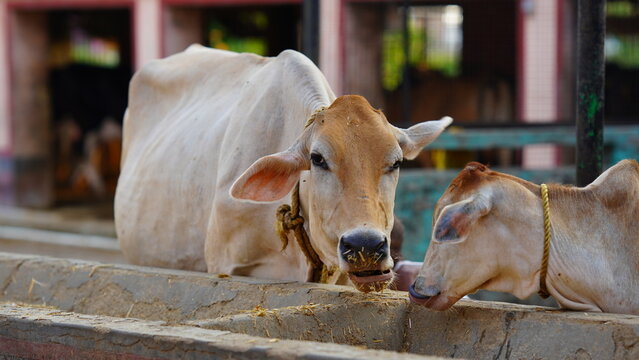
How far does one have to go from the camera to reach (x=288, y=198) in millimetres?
5816

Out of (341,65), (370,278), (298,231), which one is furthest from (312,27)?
(341,65)

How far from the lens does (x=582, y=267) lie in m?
4.68

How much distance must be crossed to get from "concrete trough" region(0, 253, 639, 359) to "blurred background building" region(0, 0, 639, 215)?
5287 mm

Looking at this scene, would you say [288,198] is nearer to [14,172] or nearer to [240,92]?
[240,92]

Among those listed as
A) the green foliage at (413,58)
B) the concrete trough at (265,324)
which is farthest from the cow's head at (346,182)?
the green foliage at (413,58)

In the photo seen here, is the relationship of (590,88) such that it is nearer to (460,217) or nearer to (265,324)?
(460,217)

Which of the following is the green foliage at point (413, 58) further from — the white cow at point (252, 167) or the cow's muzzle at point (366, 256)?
the cow's muzzle at point (366, 256)

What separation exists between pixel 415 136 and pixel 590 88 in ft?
3.26

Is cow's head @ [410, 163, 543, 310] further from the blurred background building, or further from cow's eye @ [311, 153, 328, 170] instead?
the blurred background building

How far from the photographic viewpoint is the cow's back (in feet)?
19.9

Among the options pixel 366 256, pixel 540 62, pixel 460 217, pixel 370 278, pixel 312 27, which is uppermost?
pixel 312 27

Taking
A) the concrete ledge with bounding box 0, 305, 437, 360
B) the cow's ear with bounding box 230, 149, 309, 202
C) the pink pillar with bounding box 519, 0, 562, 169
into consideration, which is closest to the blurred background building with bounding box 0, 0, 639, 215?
the pink pillar with bounding box 519, 0, 562, 169

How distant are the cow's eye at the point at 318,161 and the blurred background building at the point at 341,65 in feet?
17.6

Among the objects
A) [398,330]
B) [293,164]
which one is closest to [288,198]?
[293,164]
